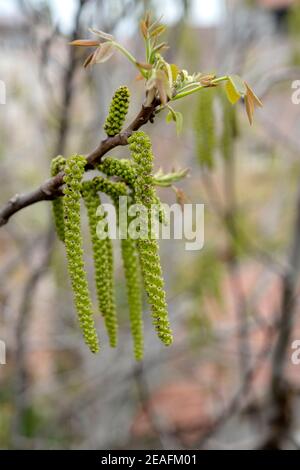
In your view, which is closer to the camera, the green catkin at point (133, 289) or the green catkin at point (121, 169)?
the green catkin at point (121, 169)

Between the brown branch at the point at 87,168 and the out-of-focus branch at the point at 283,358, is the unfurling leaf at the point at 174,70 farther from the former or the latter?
the out-of-focus branch at the point at 283,358

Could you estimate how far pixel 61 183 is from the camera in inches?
27.1

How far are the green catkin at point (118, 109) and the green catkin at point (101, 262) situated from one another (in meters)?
0.10

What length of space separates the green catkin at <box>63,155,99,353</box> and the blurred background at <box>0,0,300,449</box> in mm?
719

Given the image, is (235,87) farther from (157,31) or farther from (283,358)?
(283,358)

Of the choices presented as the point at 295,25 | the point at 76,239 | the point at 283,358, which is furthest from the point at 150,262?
the point at 295,25

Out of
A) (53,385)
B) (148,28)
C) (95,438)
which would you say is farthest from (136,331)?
(53,385)

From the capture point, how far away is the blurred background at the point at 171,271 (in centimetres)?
189

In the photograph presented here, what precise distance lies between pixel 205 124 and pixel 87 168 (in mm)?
681

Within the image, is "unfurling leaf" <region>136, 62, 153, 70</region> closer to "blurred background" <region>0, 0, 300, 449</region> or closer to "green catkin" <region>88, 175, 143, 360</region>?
"green catkin" <region>88, 175, 143, 360</region>

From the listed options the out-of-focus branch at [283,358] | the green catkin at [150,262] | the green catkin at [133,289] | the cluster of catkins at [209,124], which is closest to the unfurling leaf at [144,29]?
the green catkin at [150,262]
